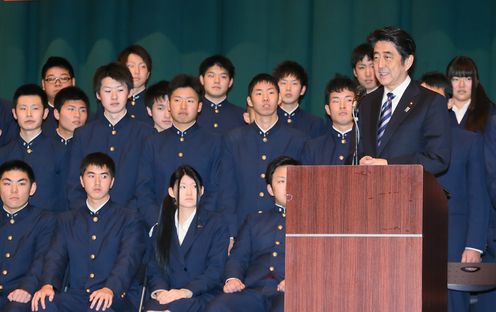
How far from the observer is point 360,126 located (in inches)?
146

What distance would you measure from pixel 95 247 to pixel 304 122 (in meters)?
1.66

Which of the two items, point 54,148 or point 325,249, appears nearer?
point 325,249

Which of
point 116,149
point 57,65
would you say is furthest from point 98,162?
point 57,65

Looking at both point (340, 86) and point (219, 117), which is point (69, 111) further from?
point (340, 86)

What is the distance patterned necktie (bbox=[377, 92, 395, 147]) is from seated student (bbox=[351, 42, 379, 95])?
204cm

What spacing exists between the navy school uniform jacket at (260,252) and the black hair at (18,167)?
4.22ft

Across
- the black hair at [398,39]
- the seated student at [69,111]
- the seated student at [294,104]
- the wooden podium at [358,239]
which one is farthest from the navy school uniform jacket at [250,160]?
the wooden podium at [358,239]

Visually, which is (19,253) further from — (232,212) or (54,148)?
(232,212)

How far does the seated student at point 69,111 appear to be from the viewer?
19.0 feet

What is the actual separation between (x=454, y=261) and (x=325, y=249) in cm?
175

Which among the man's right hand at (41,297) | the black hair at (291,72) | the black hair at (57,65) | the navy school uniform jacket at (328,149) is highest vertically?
the black hair at (57,65)

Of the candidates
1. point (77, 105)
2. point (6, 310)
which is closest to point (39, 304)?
point (6, 310)

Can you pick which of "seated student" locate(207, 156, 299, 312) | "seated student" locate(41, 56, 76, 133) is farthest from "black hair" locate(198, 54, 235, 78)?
"seated student" locate(207, 156, 299, 312)

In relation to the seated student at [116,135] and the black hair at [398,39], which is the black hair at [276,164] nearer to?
the seated student at [116,135]
